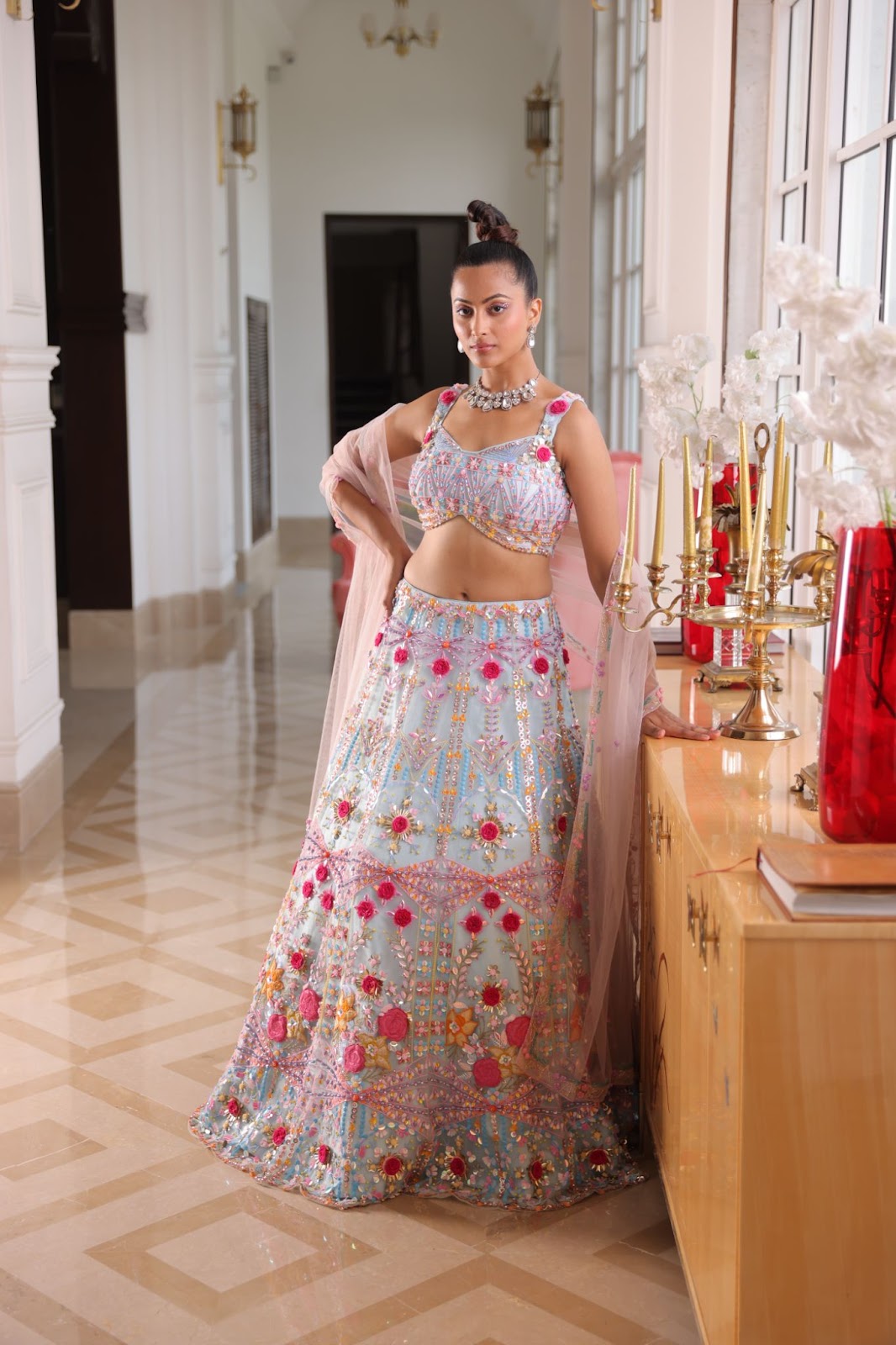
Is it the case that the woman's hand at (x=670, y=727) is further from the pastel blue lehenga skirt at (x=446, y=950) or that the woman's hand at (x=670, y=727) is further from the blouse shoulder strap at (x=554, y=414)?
the blouse shoulder strap at (x=554, y=414)

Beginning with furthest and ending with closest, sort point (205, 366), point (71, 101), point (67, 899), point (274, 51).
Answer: point (274, 51)
point (205, 366)
point (71, 101)
point (67, 899)

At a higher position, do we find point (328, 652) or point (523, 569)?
point (523, 569)

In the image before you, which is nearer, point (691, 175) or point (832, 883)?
point (832, 883)

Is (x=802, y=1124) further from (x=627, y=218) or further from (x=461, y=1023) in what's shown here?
(x=627, y=218)

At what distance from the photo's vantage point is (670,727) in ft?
9.12

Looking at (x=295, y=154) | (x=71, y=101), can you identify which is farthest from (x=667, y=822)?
(x=295, y=154)

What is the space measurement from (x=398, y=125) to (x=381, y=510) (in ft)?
40.4

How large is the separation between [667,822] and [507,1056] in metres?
0.63

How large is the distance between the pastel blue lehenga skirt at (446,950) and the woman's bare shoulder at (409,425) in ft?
1.26

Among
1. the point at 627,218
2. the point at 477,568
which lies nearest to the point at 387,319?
the point at 627,218

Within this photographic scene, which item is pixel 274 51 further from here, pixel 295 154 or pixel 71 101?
pixel 71 101

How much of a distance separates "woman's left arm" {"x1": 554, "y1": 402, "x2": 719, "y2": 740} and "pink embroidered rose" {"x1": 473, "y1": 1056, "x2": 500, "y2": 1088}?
947 mm

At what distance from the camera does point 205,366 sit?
390 inches

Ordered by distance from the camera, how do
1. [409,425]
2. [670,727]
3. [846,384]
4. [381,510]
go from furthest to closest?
[381,510] < [409,425] < [670,727] < [846,384]
